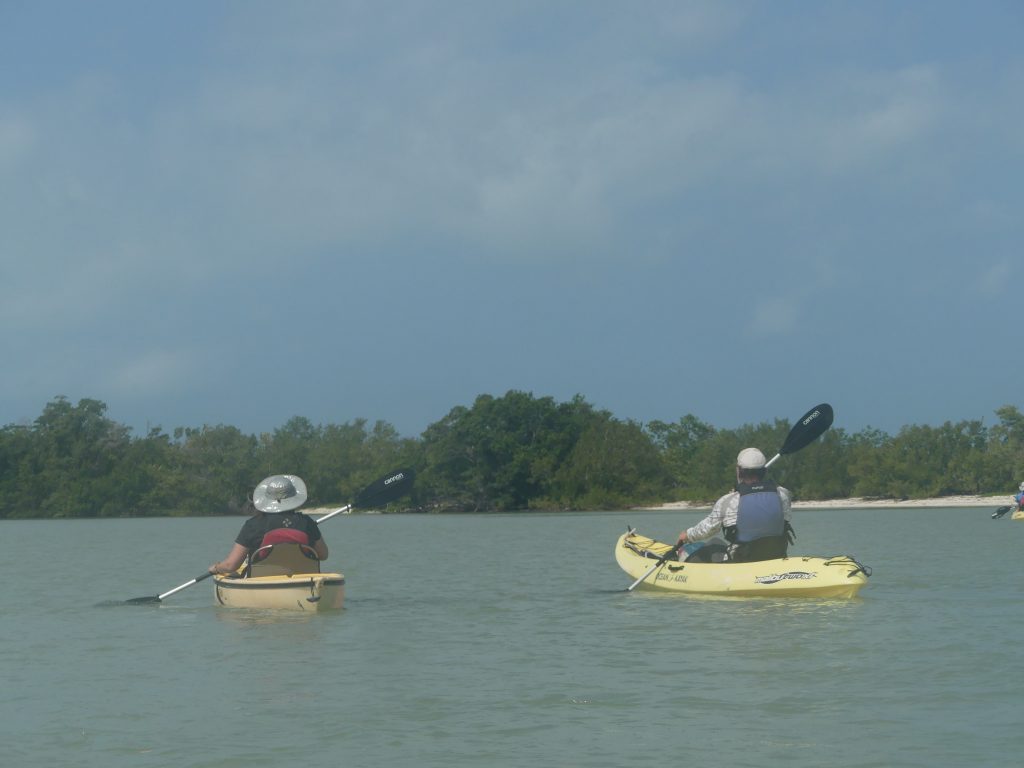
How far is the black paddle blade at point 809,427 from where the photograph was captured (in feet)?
60.5

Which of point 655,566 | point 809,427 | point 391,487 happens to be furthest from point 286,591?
point 809,427

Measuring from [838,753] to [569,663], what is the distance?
12.1ft

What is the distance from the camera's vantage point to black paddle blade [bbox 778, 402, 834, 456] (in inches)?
727

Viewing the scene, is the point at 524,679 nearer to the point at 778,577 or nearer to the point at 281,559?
the point at 281,559

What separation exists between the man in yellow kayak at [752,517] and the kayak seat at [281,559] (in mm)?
4080

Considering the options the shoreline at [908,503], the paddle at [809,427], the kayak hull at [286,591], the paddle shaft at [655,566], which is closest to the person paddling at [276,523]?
the kayak hull at [286,591]

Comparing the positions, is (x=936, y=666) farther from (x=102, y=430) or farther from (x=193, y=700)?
(x=102, y=430)

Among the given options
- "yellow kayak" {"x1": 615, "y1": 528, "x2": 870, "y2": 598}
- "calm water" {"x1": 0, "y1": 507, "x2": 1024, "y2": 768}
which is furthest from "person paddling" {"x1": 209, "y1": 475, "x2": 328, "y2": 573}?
"yellow kayak" {"x1": 615, "y1": 528, "x2": 870, "y2": 598}

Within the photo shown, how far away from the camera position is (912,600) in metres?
15.1

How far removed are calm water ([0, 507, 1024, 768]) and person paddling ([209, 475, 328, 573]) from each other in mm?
727

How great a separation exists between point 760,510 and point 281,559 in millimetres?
5061

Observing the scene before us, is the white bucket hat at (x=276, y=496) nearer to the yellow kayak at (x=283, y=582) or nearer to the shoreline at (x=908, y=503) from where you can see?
the yellow kayak at (x=283, y=582)

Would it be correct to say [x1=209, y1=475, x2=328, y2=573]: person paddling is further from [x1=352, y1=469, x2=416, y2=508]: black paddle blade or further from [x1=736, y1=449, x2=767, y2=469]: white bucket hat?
[x1=736, y1=449, x2=767, y2=469]: white bucket hat

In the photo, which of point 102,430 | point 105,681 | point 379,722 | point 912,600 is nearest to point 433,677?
point 379,722
